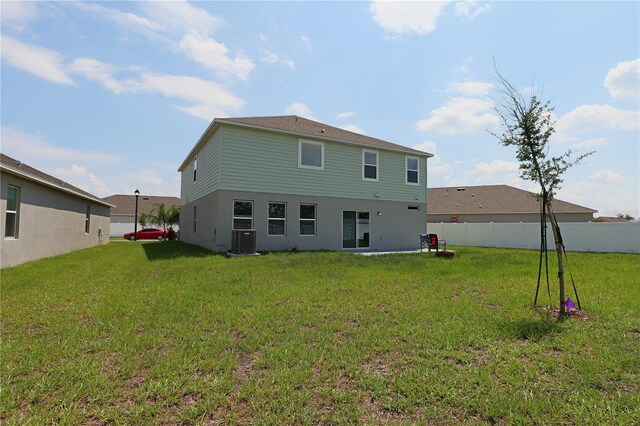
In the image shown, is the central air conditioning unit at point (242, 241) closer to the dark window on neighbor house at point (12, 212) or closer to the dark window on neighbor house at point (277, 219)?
the dark window on neighbor house at point (277, 219)

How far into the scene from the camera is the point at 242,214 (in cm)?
1428

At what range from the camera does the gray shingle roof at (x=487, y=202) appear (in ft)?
102

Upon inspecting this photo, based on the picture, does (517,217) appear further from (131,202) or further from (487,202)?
(131,202)

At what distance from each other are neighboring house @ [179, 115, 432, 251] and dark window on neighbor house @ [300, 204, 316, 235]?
0.15 ft

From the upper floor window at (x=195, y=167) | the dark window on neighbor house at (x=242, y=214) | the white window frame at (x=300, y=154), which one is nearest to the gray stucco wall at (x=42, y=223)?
the upper floor window at (x=195, y=167)

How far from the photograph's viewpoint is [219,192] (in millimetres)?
13664

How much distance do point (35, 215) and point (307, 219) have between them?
1043 centimetres

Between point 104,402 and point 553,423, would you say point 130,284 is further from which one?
point 553,423

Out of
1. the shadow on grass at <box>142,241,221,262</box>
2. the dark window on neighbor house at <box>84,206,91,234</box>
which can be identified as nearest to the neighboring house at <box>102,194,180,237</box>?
the dark window on neighbor house at <box>84,206,91,234</box>

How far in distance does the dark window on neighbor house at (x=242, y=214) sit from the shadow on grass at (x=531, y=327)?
11108 millimetres

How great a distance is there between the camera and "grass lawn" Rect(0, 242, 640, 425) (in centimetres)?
275

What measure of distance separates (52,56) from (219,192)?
6.52 m

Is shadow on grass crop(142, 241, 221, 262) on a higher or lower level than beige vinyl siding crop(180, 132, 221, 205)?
lower

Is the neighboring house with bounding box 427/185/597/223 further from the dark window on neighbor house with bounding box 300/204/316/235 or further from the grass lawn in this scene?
the grass lawn
